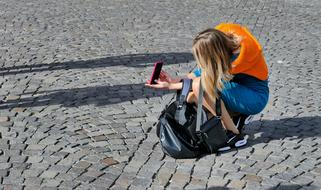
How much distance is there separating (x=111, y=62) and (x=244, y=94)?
3.35 metres

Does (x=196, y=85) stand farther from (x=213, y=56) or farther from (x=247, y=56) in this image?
(x=247, y=56)

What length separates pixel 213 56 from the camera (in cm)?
461

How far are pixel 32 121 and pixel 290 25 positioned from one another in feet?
23.0

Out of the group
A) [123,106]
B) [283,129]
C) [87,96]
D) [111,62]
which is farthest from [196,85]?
[111,62]

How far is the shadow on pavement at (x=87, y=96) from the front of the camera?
6133 millimetres

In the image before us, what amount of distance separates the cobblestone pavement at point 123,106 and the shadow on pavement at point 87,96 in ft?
0.04

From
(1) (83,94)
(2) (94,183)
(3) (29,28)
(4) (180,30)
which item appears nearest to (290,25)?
(4) (180,30)

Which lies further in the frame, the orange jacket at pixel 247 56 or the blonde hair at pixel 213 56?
the orange jacket at pixel 247 56

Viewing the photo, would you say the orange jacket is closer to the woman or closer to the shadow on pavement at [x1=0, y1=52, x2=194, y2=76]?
the woman

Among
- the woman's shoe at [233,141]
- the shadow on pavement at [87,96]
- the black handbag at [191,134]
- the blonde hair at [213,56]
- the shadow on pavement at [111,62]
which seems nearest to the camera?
the blonde hair at [213,56]

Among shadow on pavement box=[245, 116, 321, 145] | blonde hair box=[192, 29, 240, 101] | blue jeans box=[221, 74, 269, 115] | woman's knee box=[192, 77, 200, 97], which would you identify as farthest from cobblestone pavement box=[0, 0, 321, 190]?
blonde hair box=[192, 29, 240, 101]

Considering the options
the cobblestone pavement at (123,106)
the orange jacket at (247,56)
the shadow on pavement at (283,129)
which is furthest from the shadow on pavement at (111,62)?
the orange jacket at (247,56)

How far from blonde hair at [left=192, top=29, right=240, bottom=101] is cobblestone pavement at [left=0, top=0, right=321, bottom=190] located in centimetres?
71

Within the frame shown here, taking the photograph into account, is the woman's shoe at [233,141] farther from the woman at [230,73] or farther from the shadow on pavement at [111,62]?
the shadow on pavement at [111,62]
